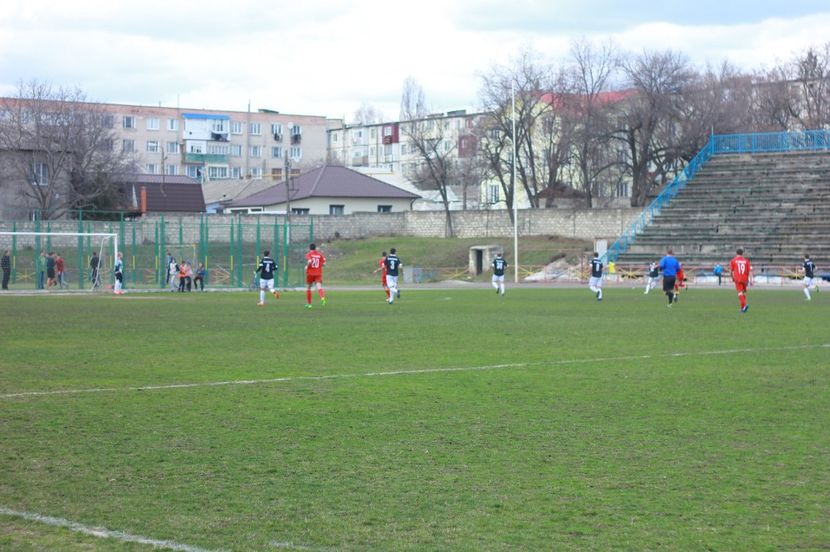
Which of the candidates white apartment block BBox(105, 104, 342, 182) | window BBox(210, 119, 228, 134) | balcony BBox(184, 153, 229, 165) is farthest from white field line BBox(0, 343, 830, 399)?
window BBox(210, 119, 228, 134)

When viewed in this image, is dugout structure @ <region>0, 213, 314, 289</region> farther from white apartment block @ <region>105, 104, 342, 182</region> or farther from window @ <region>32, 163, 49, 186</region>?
white apartment block @ <region>105, 104, 342, 182</region>

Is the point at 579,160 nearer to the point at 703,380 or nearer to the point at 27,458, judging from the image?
the point at 703,380

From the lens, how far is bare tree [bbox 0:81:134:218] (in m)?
76.9

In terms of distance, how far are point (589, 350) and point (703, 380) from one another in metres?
4.16

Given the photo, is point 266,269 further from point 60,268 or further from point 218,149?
point 218,149

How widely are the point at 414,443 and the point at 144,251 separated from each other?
1743 inches

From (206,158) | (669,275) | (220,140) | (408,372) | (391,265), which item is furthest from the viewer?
(220,140)

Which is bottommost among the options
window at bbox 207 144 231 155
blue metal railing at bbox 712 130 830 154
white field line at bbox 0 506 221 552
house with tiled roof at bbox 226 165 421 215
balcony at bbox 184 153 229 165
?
white field line at bbox 0 506 221 552

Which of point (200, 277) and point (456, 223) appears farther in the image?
point (456, 223)

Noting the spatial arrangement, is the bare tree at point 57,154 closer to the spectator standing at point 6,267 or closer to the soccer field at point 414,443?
the spectator standing at point 6,267

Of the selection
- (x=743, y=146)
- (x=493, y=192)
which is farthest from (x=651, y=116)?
(x=493, y=192)

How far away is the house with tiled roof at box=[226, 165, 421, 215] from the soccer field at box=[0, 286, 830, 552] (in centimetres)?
6589

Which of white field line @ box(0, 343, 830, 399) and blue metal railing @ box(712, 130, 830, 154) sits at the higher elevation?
blue metal railing @ box(712, 130, 830, 154)

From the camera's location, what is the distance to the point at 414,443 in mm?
10055
